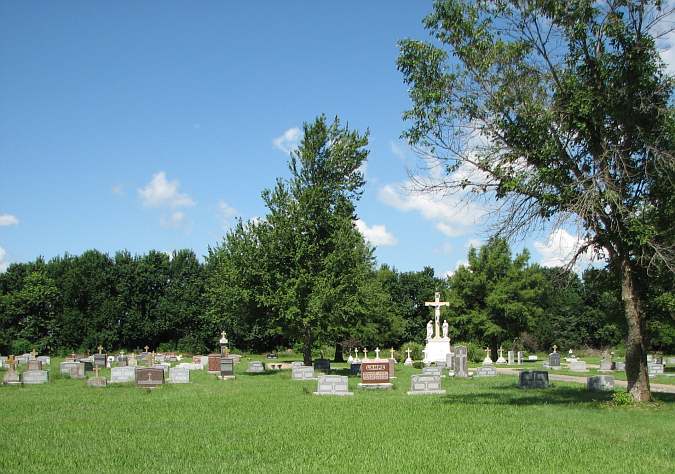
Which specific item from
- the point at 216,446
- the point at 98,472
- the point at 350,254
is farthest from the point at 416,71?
the point at 350,254

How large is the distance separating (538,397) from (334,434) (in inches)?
363

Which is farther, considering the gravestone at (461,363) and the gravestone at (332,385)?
the gravestone at (461,363)

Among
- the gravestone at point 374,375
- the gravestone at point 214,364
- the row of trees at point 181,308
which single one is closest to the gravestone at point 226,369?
the gravestone at point 214,364

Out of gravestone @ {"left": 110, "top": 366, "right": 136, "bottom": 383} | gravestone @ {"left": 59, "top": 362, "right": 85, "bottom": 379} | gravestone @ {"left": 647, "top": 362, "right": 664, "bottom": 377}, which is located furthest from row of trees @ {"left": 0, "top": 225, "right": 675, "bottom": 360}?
gravestone @ {"left": 110, "top": 366, "right": 136, "bottom": 383}

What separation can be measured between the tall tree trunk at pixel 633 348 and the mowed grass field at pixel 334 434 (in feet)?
1.87

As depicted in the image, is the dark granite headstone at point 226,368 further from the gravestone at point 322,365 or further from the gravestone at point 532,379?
the gravestone at point 532,379

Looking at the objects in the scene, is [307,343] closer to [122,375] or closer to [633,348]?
[122,375]

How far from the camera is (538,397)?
1925cm

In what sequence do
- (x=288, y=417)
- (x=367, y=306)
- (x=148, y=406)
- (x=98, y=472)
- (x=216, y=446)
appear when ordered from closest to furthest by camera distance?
(x=98, y=472), (x=216, y=446), (x=288, y=417), (x=148, y=406), (x=367, y=306)

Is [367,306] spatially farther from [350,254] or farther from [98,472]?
[98,472]

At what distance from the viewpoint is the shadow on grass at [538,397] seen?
57.5 ft

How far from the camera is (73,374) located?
29.6 metres

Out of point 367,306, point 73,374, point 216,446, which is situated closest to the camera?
point 216,446

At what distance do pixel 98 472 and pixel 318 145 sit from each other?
87.3ft
